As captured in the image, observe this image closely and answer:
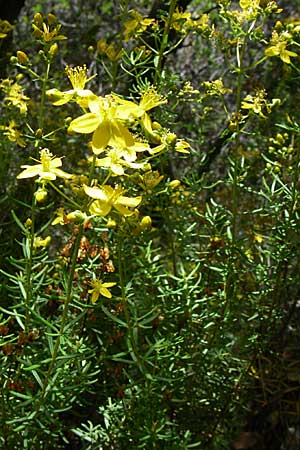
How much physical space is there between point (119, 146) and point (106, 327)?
1.16 metres

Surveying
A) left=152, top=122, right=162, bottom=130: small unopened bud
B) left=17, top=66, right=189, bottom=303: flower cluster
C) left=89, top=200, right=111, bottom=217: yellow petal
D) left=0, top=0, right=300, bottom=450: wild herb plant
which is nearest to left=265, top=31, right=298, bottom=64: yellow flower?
left=0, top=0, right=300, bottom=450: wild herb plant

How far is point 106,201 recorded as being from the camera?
1505 mm

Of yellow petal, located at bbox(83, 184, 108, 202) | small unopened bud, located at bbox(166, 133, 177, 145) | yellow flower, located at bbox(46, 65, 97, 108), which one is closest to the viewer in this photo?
yellow petal, located at bbox(83, 184, 108, 202)

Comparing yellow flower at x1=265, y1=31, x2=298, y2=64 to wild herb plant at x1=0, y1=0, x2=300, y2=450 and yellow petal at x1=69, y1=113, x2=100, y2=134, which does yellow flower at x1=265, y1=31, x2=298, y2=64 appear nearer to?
wild herb plant at x1=0, y1=0, x2=300, y2=450

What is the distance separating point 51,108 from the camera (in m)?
3.78

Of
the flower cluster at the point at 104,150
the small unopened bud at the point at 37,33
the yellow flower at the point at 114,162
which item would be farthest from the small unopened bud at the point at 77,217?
the small unopened bud at the point at 37,33

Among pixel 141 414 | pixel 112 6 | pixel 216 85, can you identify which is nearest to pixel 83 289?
pixel 141 414

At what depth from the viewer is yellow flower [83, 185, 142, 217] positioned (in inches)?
58.5

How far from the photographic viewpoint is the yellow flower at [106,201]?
1.49m

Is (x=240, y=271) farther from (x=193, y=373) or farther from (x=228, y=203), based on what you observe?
(x=228, y=203)

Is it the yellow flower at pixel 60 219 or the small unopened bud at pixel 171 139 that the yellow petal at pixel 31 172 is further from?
the small unopened bud at pixel 171 139

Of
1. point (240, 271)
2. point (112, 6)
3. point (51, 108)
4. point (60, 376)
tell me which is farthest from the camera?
point (112, 6)

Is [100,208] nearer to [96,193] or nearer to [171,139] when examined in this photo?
[96,193]

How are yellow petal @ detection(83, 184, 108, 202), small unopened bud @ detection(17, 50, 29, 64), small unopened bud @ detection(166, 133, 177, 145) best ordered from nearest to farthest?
yellow petal @ detection(83, 184, 108, 202) → small unopened bud @ detection(166, 133, 177, 145) → small unopened bud @ detection(17, 50, 29, 64)
